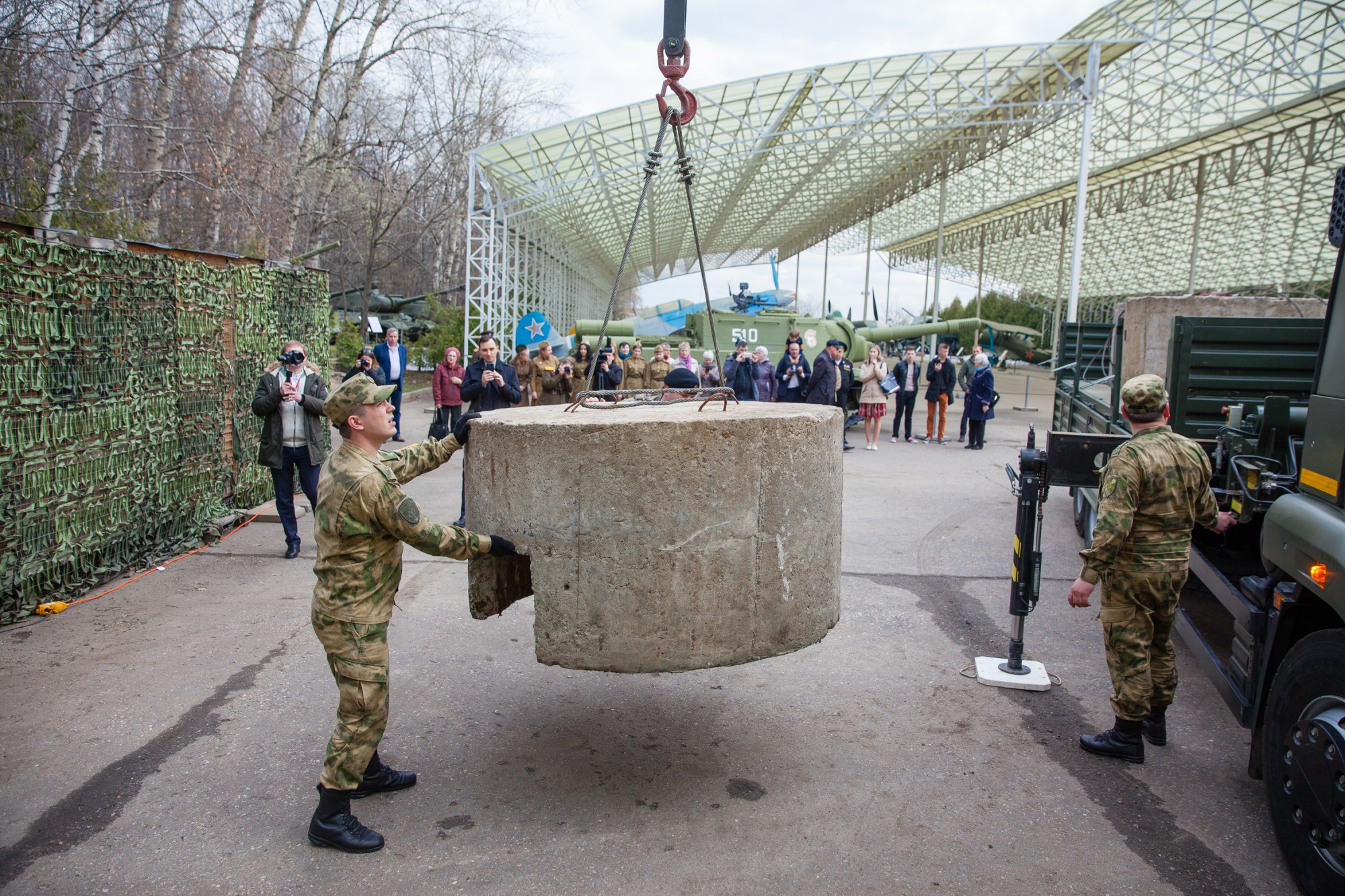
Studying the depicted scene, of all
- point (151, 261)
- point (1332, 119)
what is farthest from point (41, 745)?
point (1332, 119)

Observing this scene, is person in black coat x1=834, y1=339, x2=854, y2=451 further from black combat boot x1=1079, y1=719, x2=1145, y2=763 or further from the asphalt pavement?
black combat boot x1=1079, y1=719, x2=1145, y2=763

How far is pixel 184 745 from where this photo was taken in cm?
Result: 383

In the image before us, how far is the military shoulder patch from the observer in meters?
3.11

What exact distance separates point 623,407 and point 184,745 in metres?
2.42

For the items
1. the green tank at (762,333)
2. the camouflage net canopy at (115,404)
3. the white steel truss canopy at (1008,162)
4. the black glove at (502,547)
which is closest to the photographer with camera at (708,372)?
the green tank at (762,333)

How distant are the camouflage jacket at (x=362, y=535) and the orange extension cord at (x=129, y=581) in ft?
11.1

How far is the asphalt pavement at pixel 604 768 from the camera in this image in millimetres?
2975

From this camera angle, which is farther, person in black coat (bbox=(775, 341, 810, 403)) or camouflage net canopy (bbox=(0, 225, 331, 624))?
person in black coat (bbox=(775, 341, 810, 403))

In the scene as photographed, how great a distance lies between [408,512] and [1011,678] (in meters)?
3.28

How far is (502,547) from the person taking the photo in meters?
3.28

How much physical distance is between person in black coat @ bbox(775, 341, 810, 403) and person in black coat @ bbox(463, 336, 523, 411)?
19.3ft

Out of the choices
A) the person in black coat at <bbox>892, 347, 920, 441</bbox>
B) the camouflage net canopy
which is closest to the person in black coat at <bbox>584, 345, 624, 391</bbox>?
the person in black coat at <bbox>892, 347, 920, 441</bbox>

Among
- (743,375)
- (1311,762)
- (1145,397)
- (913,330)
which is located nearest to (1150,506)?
(1145,397)

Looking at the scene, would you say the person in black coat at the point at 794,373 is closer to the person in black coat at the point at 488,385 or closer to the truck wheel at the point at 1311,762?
the person in black coat at the point at 488,385
